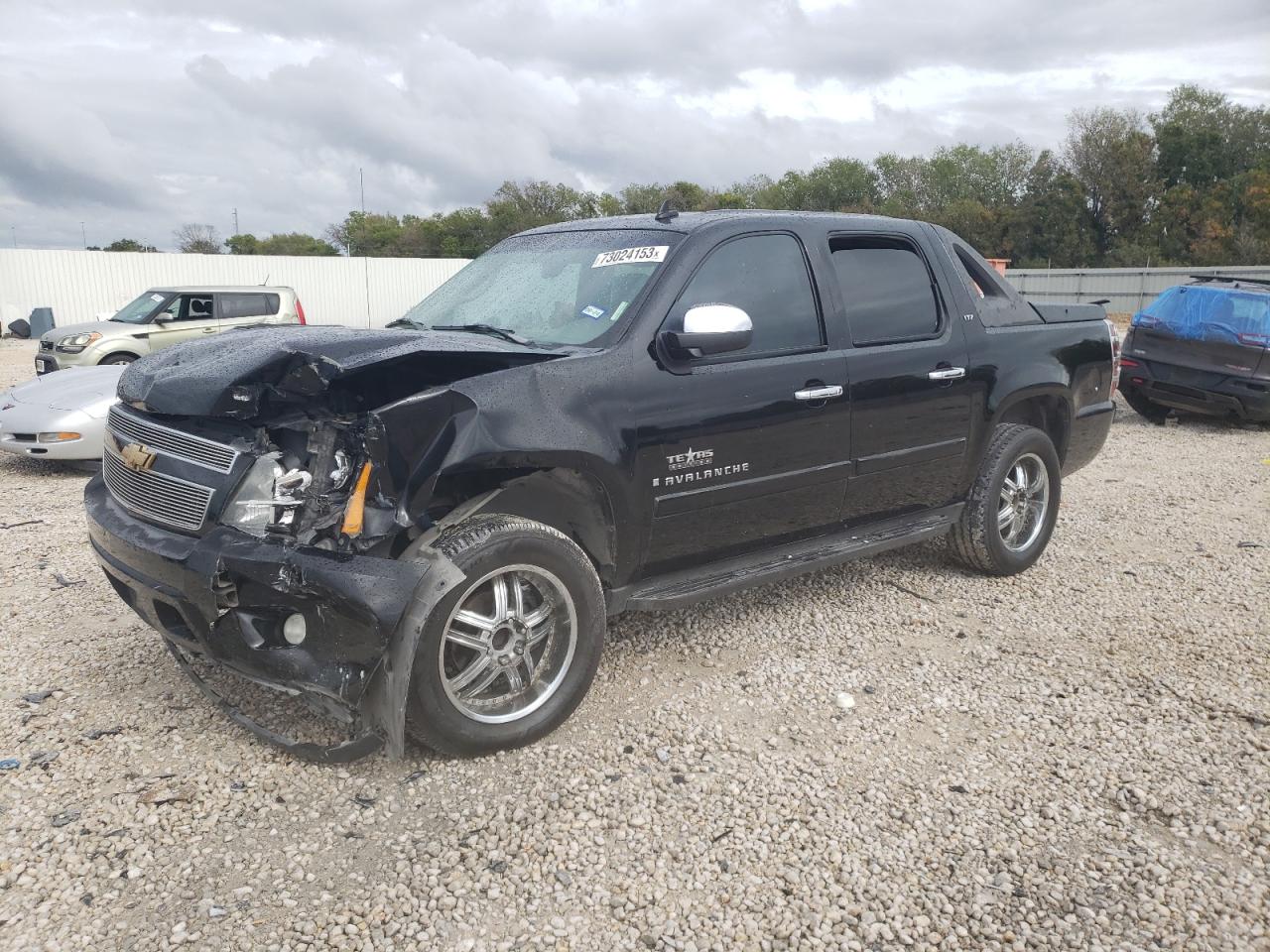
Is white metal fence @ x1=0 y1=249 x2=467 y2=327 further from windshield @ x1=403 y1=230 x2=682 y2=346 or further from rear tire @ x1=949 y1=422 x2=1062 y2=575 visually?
rear tire @ x1=949 y1=422 x2=1062 y2=575

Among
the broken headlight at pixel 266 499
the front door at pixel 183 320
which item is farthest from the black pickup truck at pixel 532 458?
the front door at pixel 183 320

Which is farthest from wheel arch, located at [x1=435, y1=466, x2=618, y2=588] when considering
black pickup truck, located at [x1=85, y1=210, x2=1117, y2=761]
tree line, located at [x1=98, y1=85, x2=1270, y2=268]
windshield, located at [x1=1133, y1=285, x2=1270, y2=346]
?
tree line, located at [x1=98, y1=85, x2=1270, y2=268]

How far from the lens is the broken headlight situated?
115 inches

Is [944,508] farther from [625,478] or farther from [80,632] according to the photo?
[80,632]

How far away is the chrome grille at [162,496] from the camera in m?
3.05

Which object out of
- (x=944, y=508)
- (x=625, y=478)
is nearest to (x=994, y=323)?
(x=944, y=508)

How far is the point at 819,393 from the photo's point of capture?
395 cm

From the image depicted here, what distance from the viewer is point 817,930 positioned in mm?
2414

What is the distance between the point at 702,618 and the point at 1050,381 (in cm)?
236

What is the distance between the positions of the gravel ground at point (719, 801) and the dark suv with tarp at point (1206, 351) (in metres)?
6.62

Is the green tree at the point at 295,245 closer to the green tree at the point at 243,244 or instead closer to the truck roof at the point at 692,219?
the green tree at the point at 243,244

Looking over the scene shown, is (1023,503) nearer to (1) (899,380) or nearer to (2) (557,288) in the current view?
(1) (899,380)

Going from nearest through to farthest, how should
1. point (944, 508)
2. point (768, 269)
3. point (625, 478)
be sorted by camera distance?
point (625, 478) < point (768, 269) < point (944, 508)

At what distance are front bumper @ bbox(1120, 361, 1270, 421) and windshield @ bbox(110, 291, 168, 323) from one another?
40.7 feet
